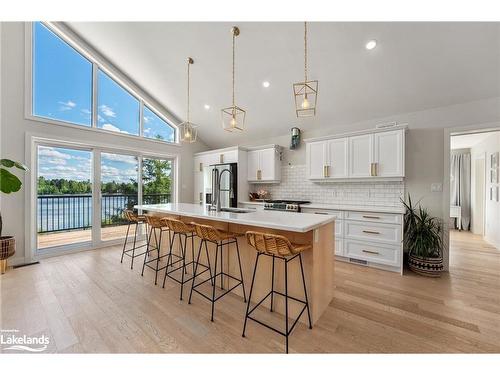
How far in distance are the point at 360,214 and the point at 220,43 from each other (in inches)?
132

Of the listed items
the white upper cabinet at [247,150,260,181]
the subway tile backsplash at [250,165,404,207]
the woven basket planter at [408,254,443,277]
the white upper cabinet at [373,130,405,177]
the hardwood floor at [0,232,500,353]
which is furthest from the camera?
the white upper cabinet at [247,150,260,181]

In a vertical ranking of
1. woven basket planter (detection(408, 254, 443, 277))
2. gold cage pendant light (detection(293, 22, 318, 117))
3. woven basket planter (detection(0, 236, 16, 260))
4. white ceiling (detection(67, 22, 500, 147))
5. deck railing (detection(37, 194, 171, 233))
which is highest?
white ceiling (detection(67, 22, 500, 147))

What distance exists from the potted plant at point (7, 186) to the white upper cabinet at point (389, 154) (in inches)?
193

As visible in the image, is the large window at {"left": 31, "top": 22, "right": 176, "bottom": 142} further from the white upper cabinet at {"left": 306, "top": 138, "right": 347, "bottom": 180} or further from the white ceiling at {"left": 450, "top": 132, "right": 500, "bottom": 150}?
the white ceiling at {"left": 450, "top": 132, "right": 500, "bottom": 150}

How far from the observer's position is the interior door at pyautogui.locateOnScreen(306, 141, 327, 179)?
3.92 metres

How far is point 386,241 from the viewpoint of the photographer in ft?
10.2

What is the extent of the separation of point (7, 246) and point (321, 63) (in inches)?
203

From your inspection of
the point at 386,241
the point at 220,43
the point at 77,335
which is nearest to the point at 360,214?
the point at 386,241

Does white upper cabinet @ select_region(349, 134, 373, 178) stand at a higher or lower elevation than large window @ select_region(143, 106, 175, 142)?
lower

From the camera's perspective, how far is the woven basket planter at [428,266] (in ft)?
9.54

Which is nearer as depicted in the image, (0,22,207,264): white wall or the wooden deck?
(0,22,207,264): white wall

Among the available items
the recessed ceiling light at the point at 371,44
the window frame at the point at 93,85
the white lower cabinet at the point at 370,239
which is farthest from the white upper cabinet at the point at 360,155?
the window frame at the point at 93,85

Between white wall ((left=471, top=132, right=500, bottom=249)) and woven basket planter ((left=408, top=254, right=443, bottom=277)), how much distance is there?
8.10ft

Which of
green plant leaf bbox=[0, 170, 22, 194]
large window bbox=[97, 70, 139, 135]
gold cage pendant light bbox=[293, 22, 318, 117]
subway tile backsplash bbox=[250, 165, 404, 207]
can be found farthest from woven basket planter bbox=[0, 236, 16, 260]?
gold cage pendant light bbox=[293, 22, 318, 117]
